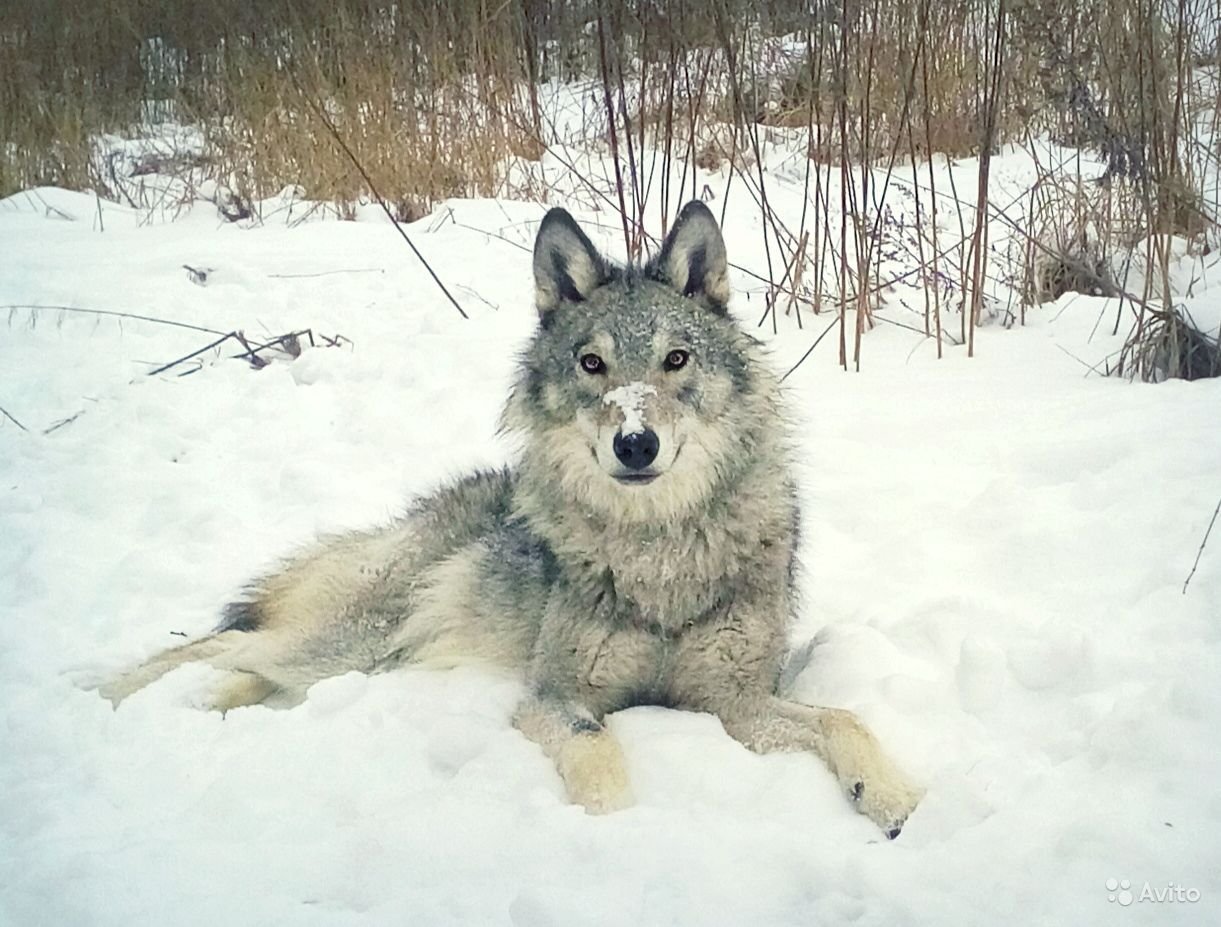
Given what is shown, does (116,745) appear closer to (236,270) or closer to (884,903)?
(884,903)

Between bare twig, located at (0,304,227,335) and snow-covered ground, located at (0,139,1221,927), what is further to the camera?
bare twig, located at (0,304,227,335)

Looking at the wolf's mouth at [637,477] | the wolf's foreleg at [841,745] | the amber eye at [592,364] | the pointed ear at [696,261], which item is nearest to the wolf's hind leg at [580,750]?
the wolf's foreleg at [841,745]

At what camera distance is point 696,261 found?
2.50 meters

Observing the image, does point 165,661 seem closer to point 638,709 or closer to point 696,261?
point 638,709

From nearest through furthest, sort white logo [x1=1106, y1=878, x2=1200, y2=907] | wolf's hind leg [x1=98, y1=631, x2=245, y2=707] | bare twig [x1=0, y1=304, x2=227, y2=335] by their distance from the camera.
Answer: white logo [x1=1106, y1=878, x2=1200, y2=907], wolf's hind leg [x1=98, y1=631, x2=245, y2=707], bare twig [x1=0, y1=304, x2=227, y2=335]

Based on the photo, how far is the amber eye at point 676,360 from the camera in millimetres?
2289

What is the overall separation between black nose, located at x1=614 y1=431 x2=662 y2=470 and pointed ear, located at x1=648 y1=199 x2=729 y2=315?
60cm

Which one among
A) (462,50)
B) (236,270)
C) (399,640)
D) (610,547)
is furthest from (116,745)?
(462,50)

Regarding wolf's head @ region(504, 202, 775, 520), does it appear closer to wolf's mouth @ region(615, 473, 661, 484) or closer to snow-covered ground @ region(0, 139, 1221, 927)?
wolf's mouth @ region(615, 473, 661, 484)

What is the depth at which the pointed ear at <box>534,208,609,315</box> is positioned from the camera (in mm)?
2482

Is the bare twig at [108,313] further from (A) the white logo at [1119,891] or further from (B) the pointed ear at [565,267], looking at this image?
(A) the white logo at [1119,891]

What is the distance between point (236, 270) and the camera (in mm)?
5734

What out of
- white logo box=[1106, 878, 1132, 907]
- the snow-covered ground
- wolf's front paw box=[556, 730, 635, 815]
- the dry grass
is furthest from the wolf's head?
the dry grass

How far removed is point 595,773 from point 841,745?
0.54m
